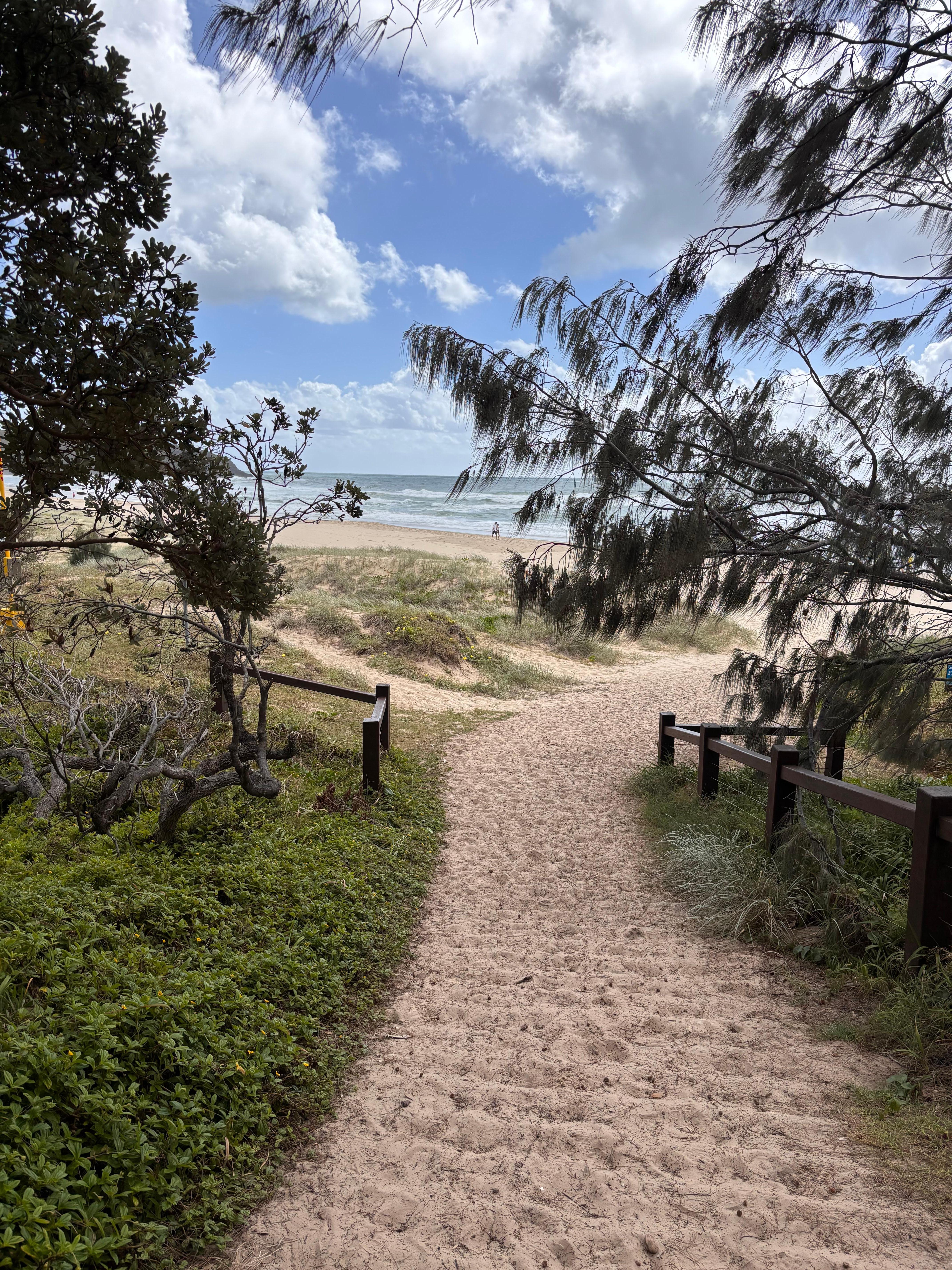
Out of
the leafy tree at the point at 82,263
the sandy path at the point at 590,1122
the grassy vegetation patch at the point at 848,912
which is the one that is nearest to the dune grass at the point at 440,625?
the grassy vegetation patch at the point at 848,912

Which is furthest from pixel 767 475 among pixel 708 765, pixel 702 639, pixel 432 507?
pixel 432 507

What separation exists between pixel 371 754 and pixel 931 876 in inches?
161

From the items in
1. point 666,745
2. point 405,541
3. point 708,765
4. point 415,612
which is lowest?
point 666,745

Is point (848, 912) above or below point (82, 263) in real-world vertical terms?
below

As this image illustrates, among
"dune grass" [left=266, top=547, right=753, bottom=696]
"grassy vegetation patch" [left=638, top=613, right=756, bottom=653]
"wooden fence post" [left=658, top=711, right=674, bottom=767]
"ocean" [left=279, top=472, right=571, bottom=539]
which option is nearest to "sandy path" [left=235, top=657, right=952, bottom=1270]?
"wooden fence post" [left=658, top=711, right=674, bottom=767]

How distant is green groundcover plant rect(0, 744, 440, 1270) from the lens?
6.50 feet

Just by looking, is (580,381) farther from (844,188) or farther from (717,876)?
(717,876)

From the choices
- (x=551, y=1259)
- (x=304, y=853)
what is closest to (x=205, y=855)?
(x=304, y=853)

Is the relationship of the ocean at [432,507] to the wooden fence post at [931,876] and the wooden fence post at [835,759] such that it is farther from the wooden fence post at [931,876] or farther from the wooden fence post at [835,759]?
the wooden fence post at [931,876]

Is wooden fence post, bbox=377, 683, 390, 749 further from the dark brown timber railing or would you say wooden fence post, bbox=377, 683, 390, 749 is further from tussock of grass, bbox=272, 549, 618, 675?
tussock of grass, bbox=272, 549, 618, 675

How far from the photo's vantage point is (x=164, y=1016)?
254 cm

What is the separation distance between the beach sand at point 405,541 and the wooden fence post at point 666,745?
57.1 ft

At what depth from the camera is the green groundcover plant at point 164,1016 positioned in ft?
6.50

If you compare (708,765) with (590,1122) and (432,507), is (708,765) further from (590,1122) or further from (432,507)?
(432,507)
